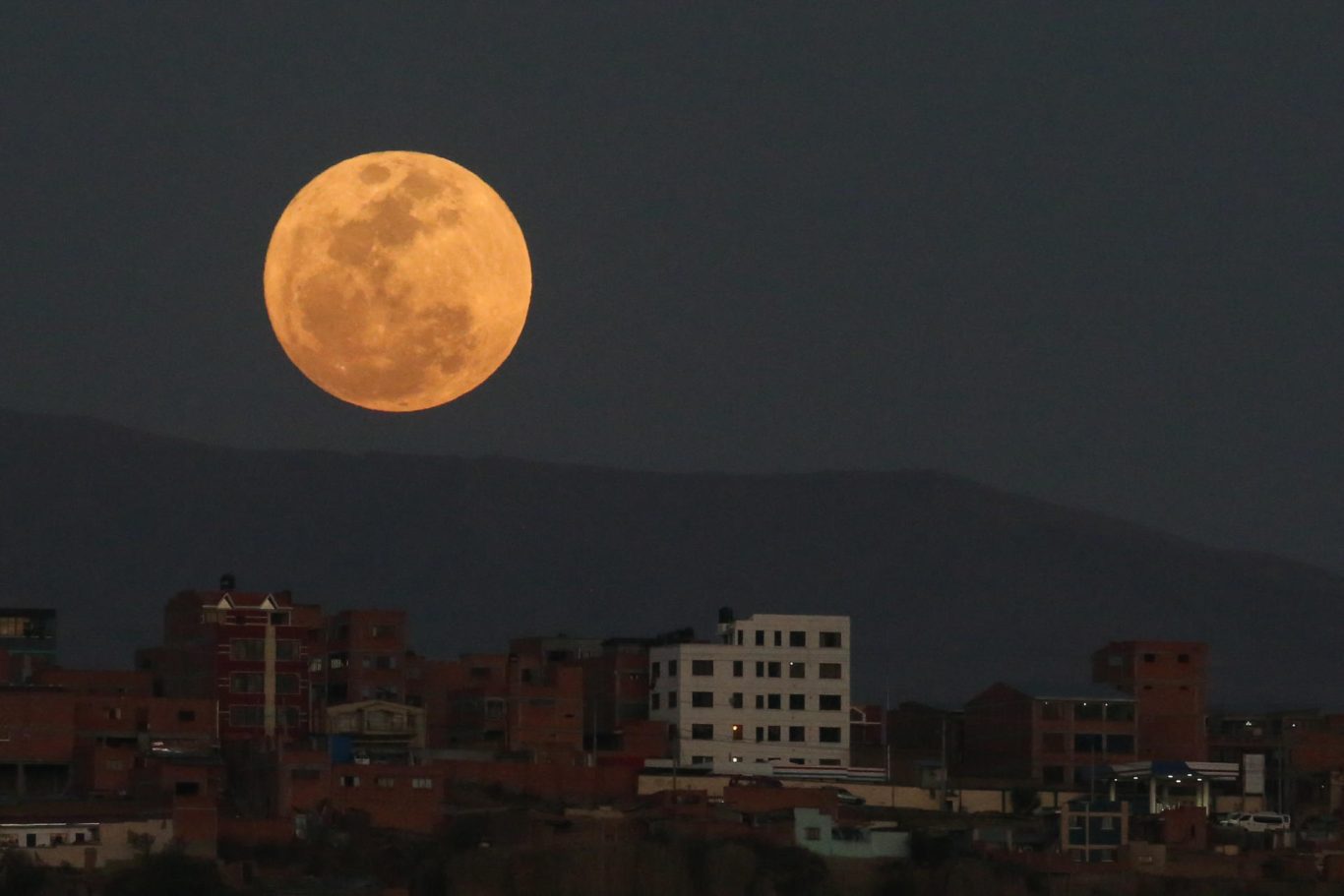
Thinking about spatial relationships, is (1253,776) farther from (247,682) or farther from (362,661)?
(247,682)

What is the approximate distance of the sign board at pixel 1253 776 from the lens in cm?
7038

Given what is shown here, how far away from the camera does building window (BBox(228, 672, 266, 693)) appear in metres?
68.7

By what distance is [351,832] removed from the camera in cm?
5725

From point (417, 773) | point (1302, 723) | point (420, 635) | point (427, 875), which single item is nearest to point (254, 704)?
point (417, 773)

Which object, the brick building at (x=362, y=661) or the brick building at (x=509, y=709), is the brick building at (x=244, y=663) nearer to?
the brick building at (x=362, y=661)

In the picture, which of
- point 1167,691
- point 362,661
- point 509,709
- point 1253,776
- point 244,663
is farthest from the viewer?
point 1167,691

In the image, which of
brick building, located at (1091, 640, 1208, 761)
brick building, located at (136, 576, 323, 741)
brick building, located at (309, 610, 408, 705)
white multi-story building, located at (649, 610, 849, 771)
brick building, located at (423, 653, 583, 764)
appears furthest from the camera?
brick building, located at (1091, 640, 1208, 761)

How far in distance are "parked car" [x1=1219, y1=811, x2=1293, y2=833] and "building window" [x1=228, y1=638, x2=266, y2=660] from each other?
2264cm

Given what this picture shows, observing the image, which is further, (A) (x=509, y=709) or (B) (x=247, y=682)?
(A) (x=509, y=709)

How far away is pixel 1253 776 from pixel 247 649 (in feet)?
80.0

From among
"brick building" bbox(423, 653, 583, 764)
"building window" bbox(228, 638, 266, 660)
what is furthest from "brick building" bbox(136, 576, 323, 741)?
"brick building" bbox(423, 653, 583, 764)

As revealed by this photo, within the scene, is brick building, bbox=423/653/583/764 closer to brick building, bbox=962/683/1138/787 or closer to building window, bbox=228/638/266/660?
building window, bbox=228/638/266/660

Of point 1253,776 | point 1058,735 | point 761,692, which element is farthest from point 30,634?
point 1253,776

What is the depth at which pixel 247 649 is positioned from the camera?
69188mm
